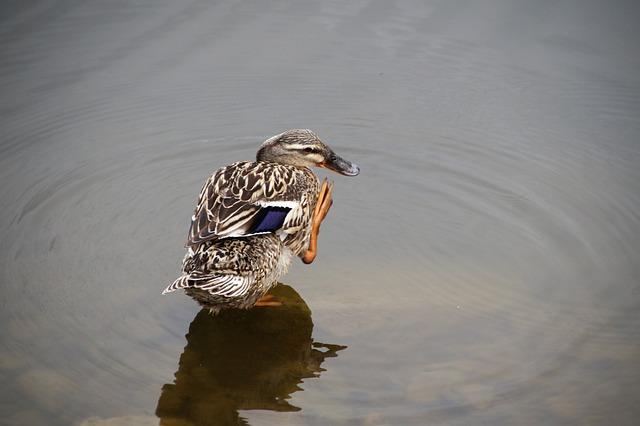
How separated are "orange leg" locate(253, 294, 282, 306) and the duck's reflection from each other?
4cm

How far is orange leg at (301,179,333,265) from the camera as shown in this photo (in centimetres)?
636

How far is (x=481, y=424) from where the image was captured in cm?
483

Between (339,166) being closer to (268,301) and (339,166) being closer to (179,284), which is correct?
(268,301)

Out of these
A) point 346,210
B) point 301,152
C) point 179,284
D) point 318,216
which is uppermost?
point 301,152

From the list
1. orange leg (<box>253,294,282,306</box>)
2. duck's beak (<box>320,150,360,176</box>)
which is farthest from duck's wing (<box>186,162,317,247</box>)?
orange leg (<box>253,294,282,306</box>)

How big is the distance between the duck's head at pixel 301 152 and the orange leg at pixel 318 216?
8.5 inches

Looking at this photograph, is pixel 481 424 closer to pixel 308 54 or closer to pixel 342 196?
pixel 342 196

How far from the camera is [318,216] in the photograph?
21.6 ft

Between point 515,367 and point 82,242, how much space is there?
3.41 metres

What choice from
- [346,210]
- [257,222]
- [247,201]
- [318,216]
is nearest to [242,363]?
[257,222]

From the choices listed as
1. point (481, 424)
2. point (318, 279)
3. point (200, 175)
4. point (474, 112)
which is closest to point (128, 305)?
point (318, 279)

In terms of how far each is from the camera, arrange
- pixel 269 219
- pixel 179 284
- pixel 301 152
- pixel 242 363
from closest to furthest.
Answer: pixel 179 284 → pixel 242 363 → pixel 269 219 → pixel 301 152

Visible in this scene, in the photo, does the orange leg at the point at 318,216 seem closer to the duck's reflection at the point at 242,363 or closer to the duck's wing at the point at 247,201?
the duck's wing at the point at 247,201

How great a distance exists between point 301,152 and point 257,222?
1.19m
